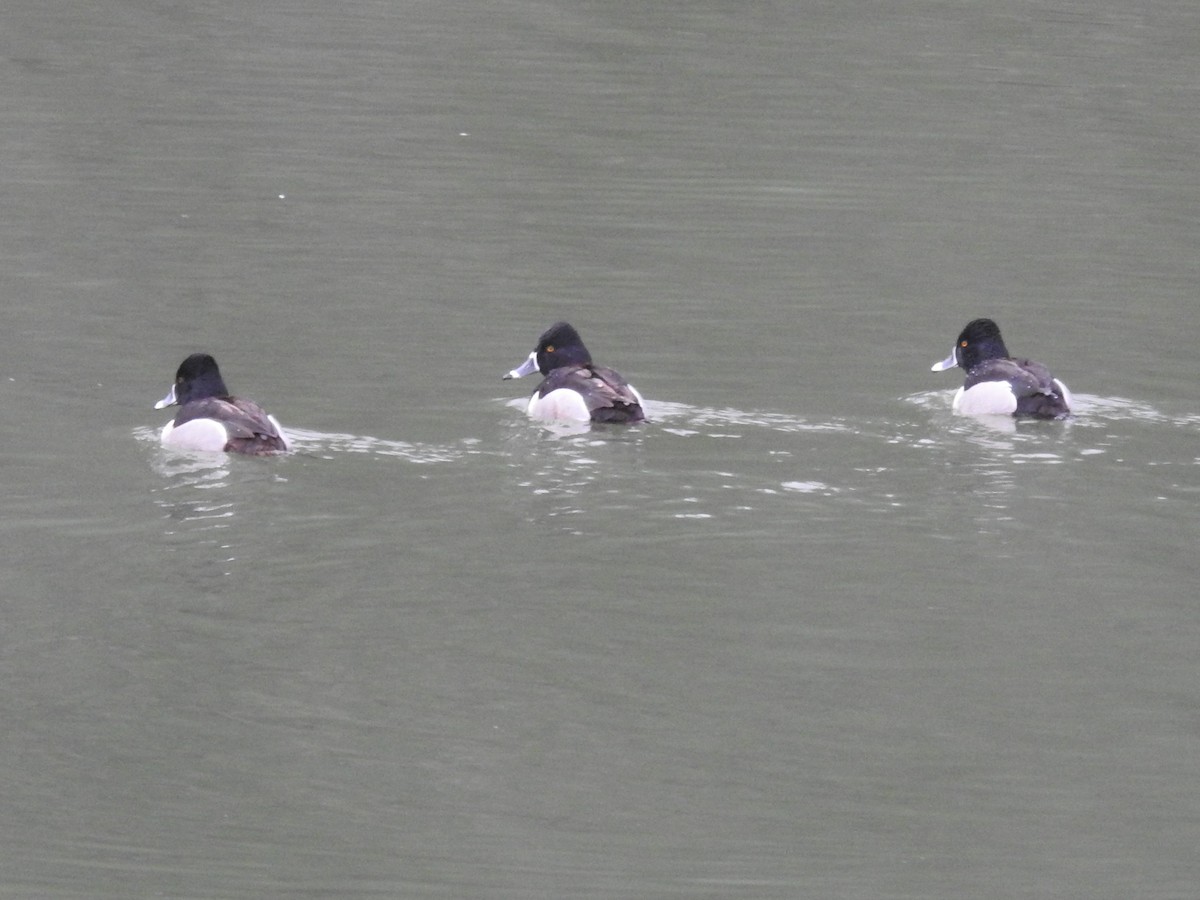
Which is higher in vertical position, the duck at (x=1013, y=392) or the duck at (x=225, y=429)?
the duck at (x=1013, y=392)

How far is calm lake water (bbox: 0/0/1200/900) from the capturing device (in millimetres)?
8703

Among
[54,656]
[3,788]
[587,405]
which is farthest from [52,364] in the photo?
[3,788]

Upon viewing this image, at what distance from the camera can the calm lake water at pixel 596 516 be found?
8.70 metres

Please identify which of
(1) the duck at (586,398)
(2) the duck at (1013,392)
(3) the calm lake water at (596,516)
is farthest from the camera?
(2) the duck at (1013,392)

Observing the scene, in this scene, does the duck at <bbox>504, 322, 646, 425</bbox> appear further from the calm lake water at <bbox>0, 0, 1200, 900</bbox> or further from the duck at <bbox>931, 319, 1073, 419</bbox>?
the duck at <bbox>931, 319, 1073, 419</bbox>

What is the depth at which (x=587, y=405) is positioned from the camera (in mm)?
14734

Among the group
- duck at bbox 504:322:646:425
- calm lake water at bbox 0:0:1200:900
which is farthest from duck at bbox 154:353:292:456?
duck at bbox 504:322:646:425

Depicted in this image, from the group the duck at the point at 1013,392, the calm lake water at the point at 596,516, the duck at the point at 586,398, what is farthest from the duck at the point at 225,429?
the duck at the point at 1013,392

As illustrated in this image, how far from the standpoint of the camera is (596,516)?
497 inches

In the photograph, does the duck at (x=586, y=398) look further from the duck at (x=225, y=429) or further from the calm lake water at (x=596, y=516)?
the duck at (x=225, y=429)

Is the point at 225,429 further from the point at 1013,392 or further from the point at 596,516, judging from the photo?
the point at 1013,392

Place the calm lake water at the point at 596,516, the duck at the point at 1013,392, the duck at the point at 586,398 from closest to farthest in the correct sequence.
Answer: the calm lake water at the point at 596,516 → the duck at the point at 586,398 → the duck at the point at 1013,392

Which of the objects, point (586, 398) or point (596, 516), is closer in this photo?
point (596, 516)

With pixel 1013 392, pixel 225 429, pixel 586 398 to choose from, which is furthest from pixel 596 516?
pixel 1013 392
